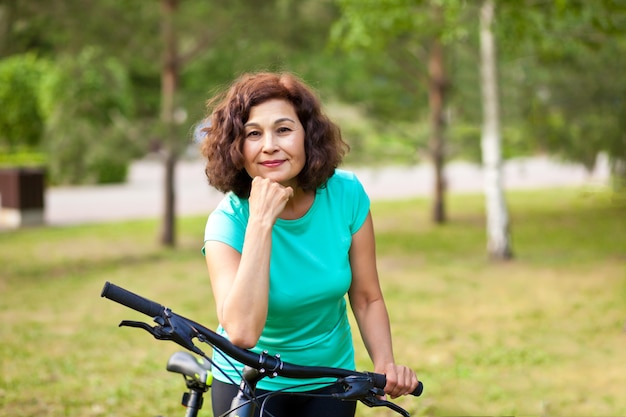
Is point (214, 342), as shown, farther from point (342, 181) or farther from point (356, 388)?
point (342, 181)

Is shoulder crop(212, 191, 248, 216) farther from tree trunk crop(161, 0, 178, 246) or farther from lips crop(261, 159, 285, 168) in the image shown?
tree trunk crop(161, 0, 178, 246)

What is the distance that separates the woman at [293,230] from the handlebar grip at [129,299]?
12.7 inches

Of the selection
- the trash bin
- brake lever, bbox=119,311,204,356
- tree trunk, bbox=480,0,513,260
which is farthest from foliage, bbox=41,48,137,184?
brake lever, bbox=119,311,204,356

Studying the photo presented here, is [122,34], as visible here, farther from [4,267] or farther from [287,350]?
[287,350]

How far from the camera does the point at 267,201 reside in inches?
80.4

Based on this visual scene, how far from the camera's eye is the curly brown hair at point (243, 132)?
2.20 m

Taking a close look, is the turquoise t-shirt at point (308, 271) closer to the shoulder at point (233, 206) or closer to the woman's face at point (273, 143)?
the shoulder at point (233, 206)

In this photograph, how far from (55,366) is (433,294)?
465 cm

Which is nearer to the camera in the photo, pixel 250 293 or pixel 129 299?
pixel 129 299

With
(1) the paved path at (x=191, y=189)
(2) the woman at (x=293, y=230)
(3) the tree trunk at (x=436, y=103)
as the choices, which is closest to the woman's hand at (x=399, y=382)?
(2) the woman at (x=293, y=230)

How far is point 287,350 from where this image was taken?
2.33m

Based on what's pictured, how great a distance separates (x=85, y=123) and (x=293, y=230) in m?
10.2

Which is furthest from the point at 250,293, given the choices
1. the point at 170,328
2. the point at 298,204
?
the point at 298,204

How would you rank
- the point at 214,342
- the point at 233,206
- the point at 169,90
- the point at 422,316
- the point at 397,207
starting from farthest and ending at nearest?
the point at 397,207, the point at 169,90, the point at 422,316, the point at 233,206, the point at 214,342
